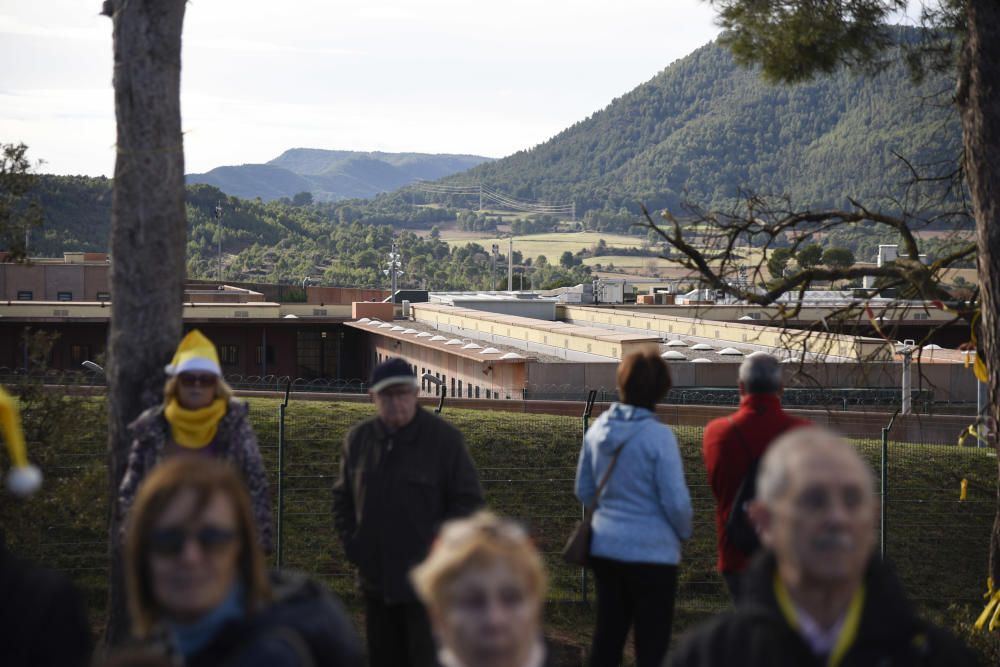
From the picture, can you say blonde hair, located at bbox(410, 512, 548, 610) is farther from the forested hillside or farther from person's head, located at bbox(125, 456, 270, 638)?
the forested hillside

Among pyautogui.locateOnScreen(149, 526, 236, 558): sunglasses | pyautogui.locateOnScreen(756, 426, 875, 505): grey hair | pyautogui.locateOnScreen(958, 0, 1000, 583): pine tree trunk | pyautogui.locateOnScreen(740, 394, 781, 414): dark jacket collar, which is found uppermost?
pyautogui.locateOnScreen(958, 0, 1000, 583): pine tree trunk

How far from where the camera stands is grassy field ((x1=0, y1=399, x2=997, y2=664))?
405 inches

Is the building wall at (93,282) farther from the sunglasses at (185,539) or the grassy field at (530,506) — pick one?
the sunglasses at (185,539)

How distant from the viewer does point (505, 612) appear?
2.80 m

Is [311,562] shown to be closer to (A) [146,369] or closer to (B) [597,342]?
(A) [146,369]

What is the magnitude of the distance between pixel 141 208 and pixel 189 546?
4.14 meters

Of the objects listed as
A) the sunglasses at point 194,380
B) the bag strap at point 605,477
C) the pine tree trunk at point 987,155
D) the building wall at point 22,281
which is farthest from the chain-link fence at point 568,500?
the building wall at point 22,281

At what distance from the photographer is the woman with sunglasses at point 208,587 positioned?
9.05 feet

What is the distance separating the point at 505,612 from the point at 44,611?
3.70 ft

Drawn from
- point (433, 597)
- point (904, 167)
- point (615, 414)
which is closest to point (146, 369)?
point (615, 414)

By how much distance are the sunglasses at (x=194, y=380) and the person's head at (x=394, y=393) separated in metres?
0.71

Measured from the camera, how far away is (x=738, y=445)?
18.2 ft

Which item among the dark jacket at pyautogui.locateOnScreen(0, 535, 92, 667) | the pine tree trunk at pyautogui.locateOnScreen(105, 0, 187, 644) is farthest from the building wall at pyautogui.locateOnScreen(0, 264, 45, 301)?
the dark jacket at pyautogui.locateOnScreen(0, 535, 92, 667)

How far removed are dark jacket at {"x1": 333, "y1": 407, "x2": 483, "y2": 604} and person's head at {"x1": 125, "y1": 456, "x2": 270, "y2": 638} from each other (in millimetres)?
2655
